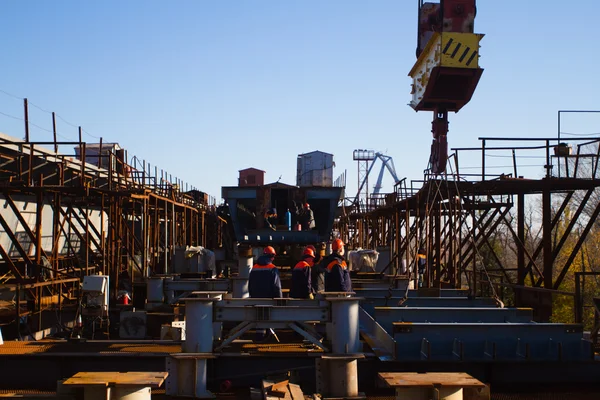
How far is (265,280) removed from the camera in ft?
34.9

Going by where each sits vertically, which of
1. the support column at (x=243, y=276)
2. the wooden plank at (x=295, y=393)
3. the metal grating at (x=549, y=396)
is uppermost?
the support column at (x=243, y=276)

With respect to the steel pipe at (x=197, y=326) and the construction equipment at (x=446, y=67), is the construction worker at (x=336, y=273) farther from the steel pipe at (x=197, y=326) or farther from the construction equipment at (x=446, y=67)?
the construction equipment at (x=446, y=67)

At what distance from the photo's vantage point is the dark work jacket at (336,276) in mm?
10828

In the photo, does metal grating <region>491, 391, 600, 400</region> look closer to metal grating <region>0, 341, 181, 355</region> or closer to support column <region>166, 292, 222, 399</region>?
support column <region>166, 292, 222, 399</region>

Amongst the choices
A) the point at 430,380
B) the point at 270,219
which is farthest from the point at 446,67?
the point at 430,380

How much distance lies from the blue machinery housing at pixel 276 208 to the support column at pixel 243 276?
19.7 ft

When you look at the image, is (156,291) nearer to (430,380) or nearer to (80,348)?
(80,348)

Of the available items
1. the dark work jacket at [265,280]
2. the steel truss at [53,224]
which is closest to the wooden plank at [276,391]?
the dark work jacket at [265,280]

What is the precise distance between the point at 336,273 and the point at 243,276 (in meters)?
3.16

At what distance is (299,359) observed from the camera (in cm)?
917

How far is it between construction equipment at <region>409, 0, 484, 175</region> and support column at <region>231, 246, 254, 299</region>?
1171 centimetres

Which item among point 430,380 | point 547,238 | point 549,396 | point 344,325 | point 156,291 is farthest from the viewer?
point 547,238

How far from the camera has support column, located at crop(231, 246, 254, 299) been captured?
12445mm

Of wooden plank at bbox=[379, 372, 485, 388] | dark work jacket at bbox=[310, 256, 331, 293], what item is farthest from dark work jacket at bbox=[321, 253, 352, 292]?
wooden plank at bbox=[379, 372, 485, 388]
